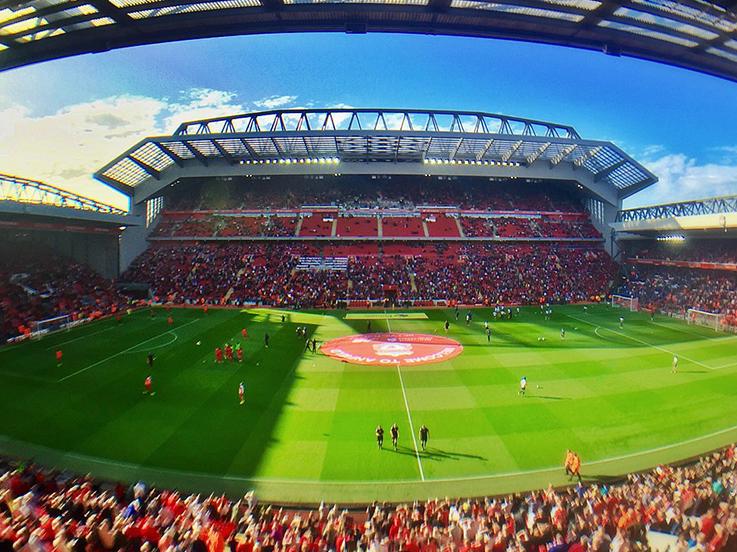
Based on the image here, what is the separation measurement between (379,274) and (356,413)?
3521cm

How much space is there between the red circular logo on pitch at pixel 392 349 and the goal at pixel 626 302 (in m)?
28.3

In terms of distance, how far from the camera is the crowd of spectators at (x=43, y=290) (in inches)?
1302

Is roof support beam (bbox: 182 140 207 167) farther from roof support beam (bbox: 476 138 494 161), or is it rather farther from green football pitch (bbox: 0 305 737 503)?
roof support beam (bbox: 476 138 494 161)

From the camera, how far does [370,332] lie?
34938 millimetres

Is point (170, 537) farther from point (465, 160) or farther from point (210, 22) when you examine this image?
point (465, 160)

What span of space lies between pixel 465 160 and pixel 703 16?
58.9 m

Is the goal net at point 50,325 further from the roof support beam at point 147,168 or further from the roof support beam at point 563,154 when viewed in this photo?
the roof support beam at point 563,154

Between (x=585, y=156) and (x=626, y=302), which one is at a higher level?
(x=585, y=156)

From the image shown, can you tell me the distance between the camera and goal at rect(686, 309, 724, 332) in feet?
116

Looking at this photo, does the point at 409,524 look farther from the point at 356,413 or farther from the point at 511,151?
the point at 511,151

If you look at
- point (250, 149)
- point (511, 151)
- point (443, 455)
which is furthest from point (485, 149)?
point (443, 455)

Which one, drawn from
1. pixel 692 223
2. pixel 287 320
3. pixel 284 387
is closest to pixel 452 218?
pixel 692 223

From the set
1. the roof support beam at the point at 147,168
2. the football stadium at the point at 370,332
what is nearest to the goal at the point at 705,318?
the football stadium at the point at 370,332

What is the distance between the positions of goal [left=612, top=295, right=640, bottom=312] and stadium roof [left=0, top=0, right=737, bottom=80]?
49.1 meters
